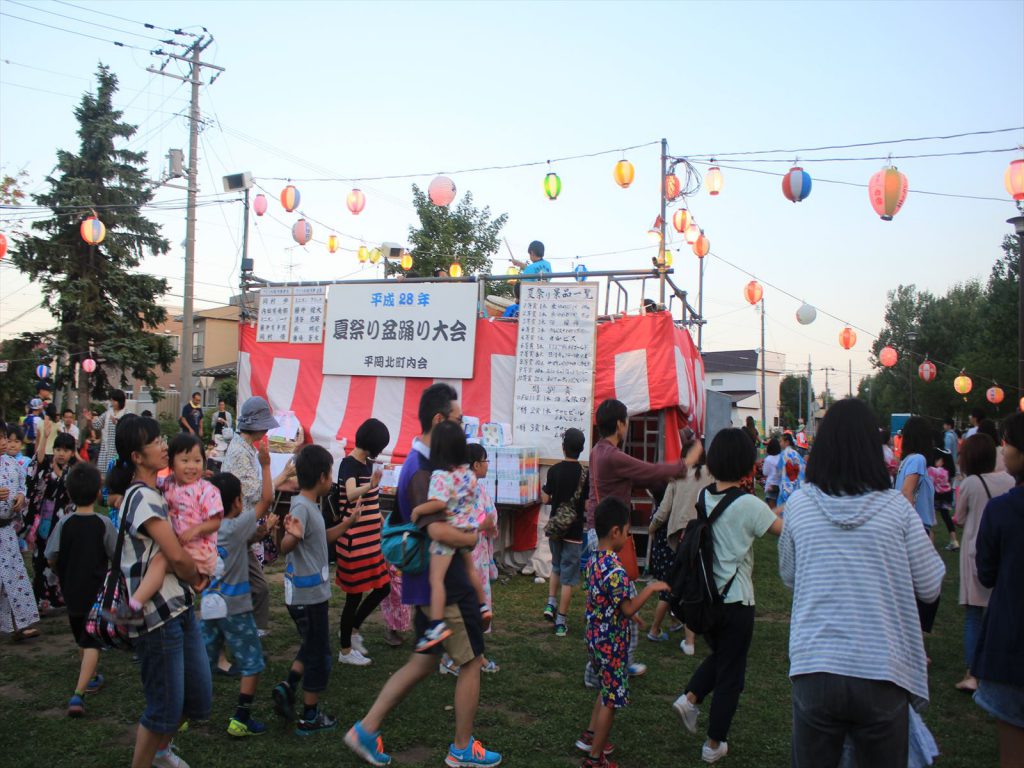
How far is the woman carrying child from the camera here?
10.7 ft

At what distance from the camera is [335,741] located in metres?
4.23

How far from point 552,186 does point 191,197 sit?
11.6m

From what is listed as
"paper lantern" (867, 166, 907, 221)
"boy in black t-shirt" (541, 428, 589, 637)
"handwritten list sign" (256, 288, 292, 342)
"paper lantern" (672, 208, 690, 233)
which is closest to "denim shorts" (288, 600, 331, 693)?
"boy in black t-shirt" (541, 428, 589, 637)

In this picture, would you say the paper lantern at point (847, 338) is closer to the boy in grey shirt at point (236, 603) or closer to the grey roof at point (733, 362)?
the boy in grey shirt at point (236, 603)

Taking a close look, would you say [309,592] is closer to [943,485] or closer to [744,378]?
[943,485]

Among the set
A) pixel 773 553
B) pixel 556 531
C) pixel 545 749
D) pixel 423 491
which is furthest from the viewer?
pixel 773 553

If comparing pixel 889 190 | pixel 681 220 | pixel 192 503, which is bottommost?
pixel 192 503

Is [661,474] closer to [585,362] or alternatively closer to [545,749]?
[545,749]

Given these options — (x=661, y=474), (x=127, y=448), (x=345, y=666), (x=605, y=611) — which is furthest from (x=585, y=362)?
(x=127, y=448)

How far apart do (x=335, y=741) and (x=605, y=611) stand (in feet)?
5.70

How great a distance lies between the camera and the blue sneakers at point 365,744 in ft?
12.6

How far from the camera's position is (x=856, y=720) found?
2.42m

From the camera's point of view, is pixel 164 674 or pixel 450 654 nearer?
pixel 164 674

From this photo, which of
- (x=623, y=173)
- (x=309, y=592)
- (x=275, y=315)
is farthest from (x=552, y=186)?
(x=309, y=592)
